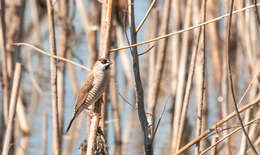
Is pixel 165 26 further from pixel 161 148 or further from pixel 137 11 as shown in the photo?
pixel 137 11

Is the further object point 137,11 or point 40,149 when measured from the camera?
point 137,11

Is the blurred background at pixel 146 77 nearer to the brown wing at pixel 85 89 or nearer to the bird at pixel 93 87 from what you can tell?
the bird at pixel 93 87

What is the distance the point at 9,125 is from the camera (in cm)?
376

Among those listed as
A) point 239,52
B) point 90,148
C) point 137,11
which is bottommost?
point 90,148

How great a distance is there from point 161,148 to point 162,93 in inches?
63.4

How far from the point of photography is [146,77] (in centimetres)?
767

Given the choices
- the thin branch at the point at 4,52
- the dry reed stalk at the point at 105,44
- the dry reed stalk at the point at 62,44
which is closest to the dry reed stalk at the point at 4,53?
the thin branch at the point at 4,52

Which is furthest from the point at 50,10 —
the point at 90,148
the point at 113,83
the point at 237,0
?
the point at 113,83

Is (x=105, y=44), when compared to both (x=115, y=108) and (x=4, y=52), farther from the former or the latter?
(x=115, y=108)

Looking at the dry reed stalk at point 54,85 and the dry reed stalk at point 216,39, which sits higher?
the dry reed stalk at point 216,39

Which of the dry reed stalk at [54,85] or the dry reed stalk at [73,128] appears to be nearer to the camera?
the dry reed stalk at [54,85]

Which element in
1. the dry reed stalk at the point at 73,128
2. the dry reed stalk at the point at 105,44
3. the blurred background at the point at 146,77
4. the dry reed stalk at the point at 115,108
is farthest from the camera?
the dry reed stalk at the point at 73,128

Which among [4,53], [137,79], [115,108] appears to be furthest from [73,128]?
[137,79]

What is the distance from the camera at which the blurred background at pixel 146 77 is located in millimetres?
4086
